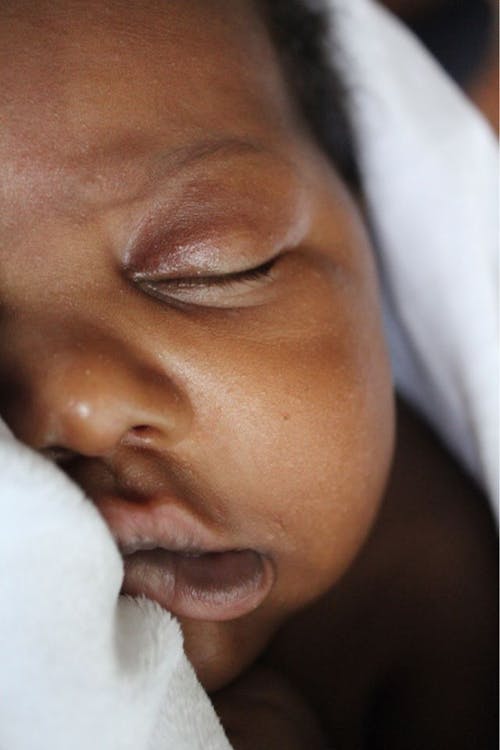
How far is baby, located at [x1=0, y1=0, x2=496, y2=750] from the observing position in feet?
2.18

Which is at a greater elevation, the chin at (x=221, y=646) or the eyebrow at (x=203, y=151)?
the eyebrow at (x=203, y=151)

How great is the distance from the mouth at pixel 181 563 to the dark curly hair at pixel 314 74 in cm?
45

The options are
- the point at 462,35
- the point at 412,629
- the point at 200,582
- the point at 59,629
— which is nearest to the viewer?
the point at 59,629

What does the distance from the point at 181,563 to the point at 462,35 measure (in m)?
0.87

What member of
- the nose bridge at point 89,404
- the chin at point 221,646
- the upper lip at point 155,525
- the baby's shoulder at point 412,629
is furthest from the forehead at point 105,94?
the baby's shoulder at point 412,629

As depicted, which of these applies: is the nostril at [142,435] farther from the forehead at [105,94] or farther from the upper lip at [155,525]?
the forehead at [105,94]

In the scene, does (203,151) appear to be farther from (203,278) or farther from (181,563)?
(181,563)

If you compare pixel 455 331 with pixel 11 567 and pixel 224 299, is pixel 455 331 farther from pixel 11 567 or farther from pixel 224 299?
pixel 11 567

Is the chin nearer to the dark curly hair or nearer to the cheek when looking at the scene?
the cheek

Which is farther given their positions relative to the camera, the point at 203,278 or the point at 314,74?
the point at 314,74

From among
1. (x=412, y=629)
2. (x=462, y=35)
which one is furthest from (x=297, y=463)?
(x=462, y=35)

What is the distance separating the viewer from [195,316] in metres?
0.73

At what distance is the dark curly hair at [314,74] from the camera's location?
0.93 m

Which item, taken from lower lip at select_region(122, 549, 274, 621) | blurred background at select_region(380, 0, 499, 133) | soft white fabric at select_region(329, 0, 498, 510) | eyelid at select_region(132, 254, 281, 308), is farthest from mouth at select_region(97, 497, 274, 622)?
blurred background at select_region(380, 0, 499, 133)
